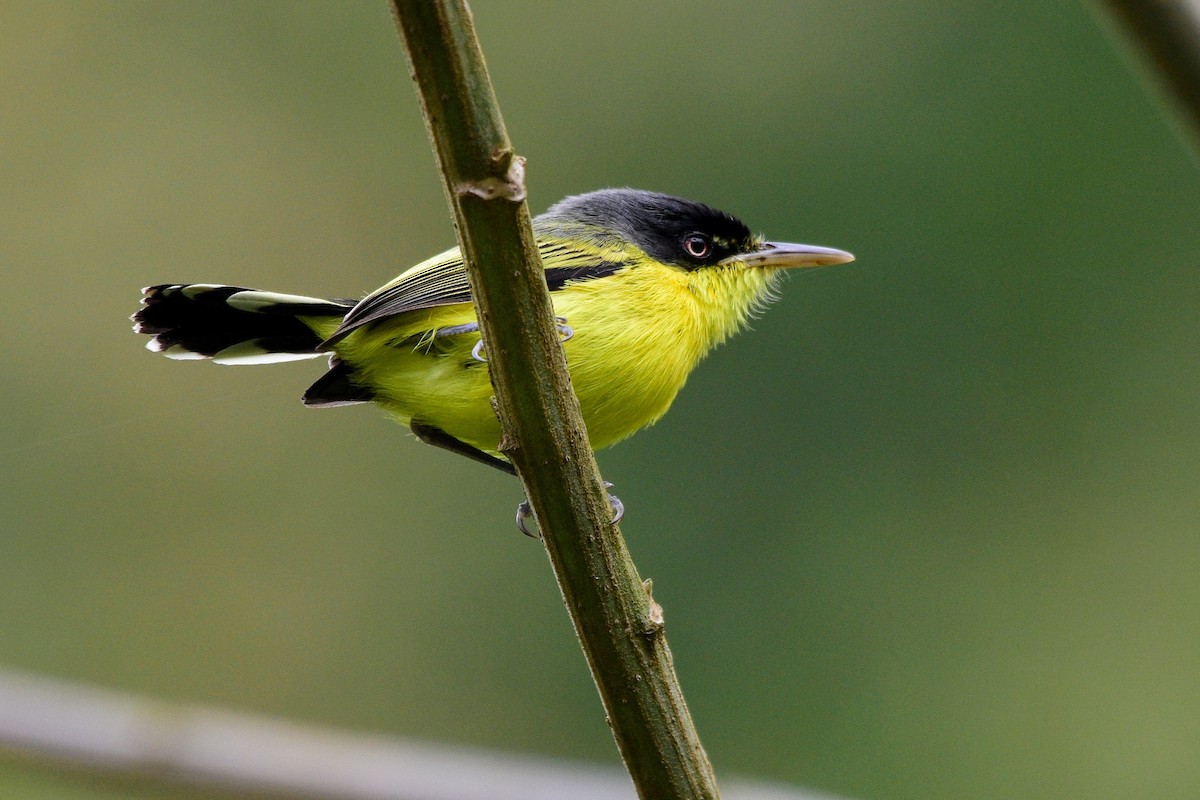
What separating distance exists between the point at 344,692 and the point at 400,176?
417 centimetres

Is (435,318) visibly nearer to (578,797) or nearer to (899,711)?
(578,797)

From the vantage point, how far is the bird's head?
13.5 feet

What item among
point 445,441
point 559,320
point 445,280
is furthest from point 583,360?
point 445,441

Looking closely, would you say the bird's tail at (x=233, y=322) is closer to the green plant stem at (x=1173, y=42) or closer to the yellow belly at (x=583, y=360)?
the yellow belly at (x=583, y=360)

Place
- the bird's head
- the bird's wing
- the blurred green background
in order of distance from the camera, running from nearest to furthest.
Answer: the bird's wing, the bird's head, the blurred green background

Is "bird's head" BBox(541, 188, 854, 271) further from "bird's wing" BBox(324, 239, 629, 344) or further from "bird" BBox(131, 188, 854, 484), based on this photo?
"bird's wing" BBox(324, 239, 629, 344)

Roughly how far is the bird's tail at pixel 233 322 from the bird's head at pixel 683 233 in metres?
0.92

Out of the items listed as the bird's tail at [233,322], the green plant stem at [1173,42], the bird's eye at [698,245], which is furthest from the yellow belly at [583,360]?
the green plant stem at [1173,42]

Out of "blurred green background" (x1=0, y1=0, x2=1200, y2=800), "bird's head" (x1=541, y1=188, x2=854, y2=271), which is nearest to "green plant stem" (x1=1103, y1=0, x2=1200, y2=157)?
"bird's head" (x1=541, y1=188, x2=854, y2=271)

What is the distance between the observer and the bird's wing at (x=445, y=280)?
11.2ft

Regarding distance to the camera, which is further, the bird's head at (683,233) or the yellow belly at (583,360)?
the bird's head at (683,233)

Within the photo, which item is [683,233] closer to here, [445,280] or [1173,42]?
[445,280]

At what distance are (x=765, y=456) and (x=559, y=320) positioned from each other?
4.99 meters

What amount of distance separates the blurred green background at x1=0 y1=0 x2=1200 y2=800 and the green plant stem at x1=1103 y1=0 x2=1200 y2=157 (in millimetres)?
6274
